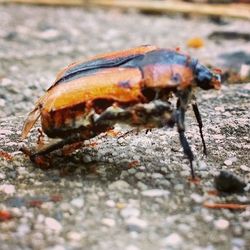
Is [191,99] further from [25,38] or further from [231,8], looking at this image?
[231,8]

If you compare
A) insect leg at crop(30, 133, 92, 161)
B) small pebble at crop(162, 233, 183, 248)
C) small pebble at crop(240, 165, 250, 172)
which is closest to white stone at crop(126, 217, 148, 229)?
small pebble at crop(162, 233, 183, 248)

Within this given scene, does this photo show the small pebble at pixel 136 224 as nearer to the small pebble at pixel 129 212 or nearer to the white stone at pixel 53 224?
the small pebble at pixel 129 212

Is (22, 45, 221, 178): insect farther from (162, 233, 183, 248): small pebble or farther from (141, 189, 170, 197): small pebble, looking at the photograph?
(162, 233, 183, 248): small pebble

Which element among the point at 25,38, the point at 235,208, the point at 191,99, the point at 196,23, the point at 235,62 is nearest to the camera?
the point at 235,208

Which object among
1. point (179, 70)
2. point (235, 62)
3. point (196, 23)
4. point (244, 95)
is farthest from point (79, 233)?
point (196, 23)

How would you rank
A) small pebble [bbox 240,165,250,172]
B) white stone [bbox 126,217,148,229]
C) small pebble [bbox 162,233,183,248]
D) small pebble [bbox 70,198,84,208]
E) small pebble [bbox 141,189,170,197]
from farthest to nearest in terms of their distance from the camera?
small pebble [bbox 240,165,250,172] < small pebble [bbox 141,189,170,197] < small pebble [bbox 70,198,84,208] < white stone [bbox 126,217,148,229] < small pebble [bbox 162,233,183,248]

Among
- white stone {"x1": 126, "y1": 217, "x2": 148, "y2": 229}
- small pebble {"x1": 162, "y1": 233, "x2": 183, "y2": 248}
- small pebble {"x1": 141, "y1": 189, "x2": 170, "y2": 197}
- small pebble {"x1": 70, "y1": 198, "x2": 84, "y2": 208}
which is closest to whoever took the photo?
small pebble {"x1": 162, "y1": 233, "x2": 183, "y2": 248}

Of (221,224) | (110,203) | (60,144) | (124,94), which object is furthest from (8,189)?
(221,224)
